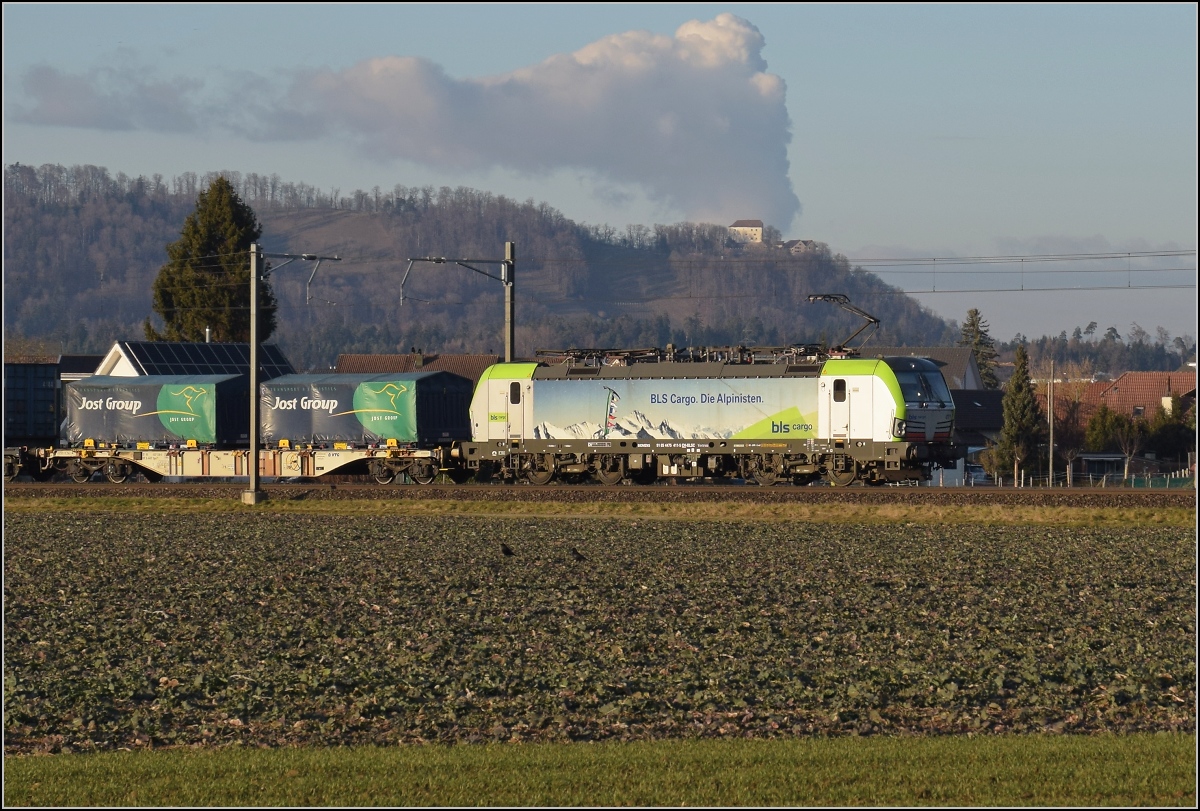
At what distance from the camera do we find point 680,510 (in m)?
39.2

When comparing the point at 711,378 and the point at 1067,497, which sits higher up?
the point at 711,378

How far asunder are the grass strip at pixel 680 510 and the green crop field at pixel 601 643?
217cm

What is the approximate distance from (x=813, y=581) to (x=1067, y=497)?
46.8ft

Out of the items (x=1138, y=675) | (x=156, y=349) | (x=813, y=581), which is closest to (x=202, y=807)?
(x=1138, y=675)

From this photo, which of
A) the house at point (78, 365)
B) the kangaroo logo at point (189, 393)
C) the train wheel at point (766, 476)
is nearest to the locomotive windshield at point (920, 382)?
the train wheel at point (766, 476)

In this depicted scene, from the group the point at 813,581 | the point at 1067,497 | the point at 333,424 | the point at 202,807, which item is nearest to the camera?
the point at 202,807

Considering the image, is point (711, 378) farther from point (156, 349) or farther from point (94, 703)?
point (156, 349)

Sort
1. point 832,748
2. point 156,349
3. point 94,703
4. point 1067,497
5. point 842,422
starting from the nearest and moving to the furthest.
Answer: point 832,748
point 94,703
point 1067,497
point 842,422
point 156,349

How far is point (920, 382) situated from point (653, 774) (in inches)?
1153

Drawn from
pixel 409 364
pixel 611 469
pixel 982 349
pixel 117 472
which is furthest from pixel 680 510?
pixel 982 349

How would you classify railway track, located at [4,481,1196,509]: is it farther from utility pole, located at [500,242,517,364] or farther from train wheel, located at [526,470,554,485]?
utility pole, located at [500,242,517,364]

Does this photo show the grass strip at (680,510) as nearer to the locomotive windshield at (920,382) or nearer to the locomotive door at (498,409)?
the locomotive door at (498,409)

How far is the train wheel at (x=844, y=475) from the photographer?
4106 cm

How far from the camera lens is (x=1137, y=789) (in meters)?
11.5
